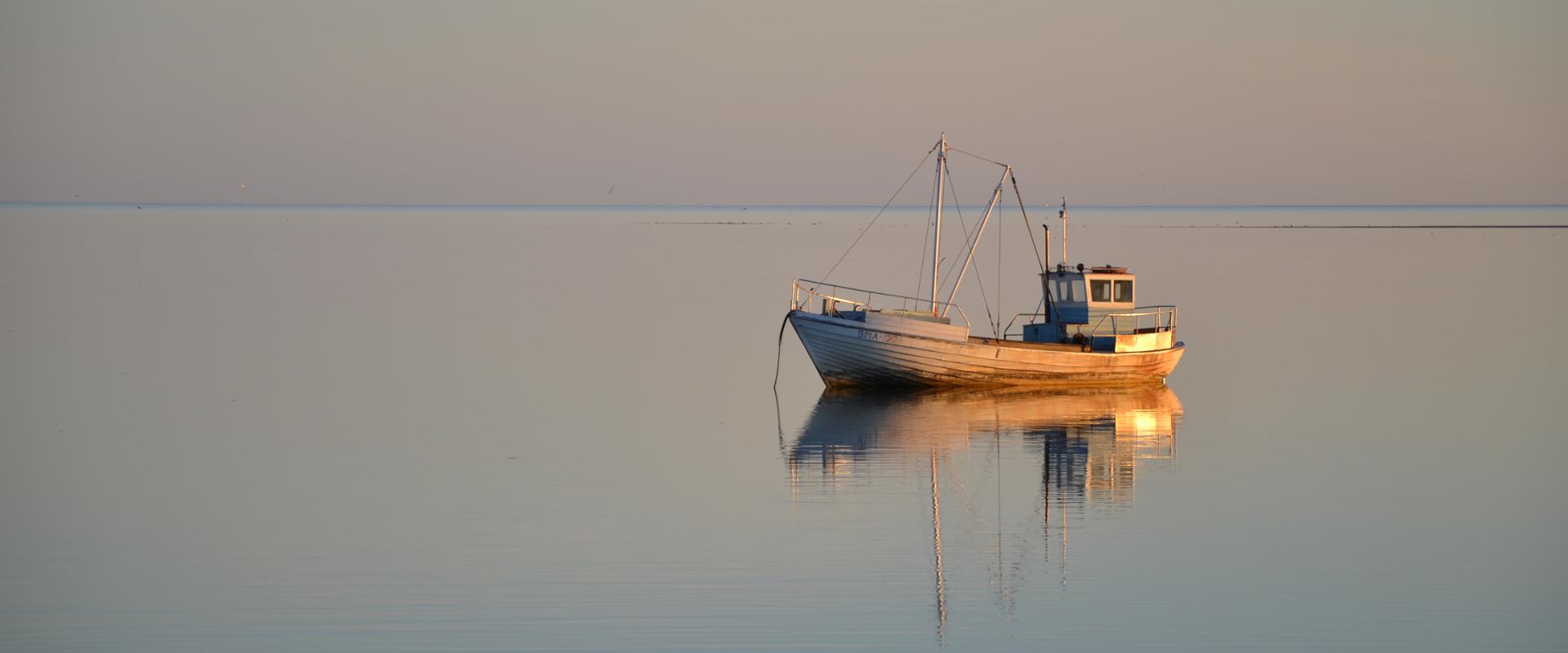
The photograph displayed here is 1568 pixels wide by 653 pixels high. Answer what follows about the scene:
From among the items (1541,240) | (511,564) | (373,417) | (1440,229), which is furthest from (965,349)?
(1440,229)

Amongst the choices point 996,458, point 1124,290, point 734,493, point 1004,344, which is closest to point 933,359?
point 1004,344

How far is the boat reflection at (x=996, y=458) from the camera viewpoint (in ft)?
82.0

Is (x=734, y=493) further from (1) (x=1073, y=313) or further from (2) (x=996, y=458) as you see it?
(1) (x=1073, y=313)

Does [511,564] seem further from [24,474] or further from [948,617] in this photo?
[24,474]

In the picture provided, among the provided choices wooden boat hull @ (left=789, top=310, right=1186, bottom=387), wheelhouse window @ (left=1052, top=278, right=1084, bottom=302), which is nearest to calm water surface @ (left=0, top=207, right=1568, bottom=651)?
wooden boat hull @ (left=789, top=310, right=1186, bottom=387)

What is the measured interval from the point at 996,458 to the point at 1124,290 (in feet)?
46.0

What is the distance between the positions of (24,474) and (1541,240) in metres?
143

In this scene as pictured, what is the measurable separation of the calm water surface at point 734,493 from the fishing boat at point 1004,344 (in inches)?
26.2

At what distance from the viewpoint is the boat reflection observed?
24984mm

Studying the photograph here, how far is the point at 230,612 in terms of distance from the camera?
20.3m

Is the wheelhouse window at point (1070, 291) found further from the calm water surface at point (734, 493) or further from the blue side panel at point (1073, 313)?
the calm water surface at point (734, 493)

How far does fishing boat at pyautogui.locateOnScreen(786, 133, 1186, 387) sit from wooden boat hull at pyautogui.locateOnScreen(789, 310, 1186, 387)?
0.02m

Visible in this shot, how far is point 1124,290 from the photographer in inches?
1785

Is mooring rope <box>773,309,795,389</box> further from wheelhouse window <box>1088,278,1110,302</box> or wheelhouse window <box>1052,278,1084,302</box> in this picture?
wheelhouse window <box>1088,278,1110,302</box>
